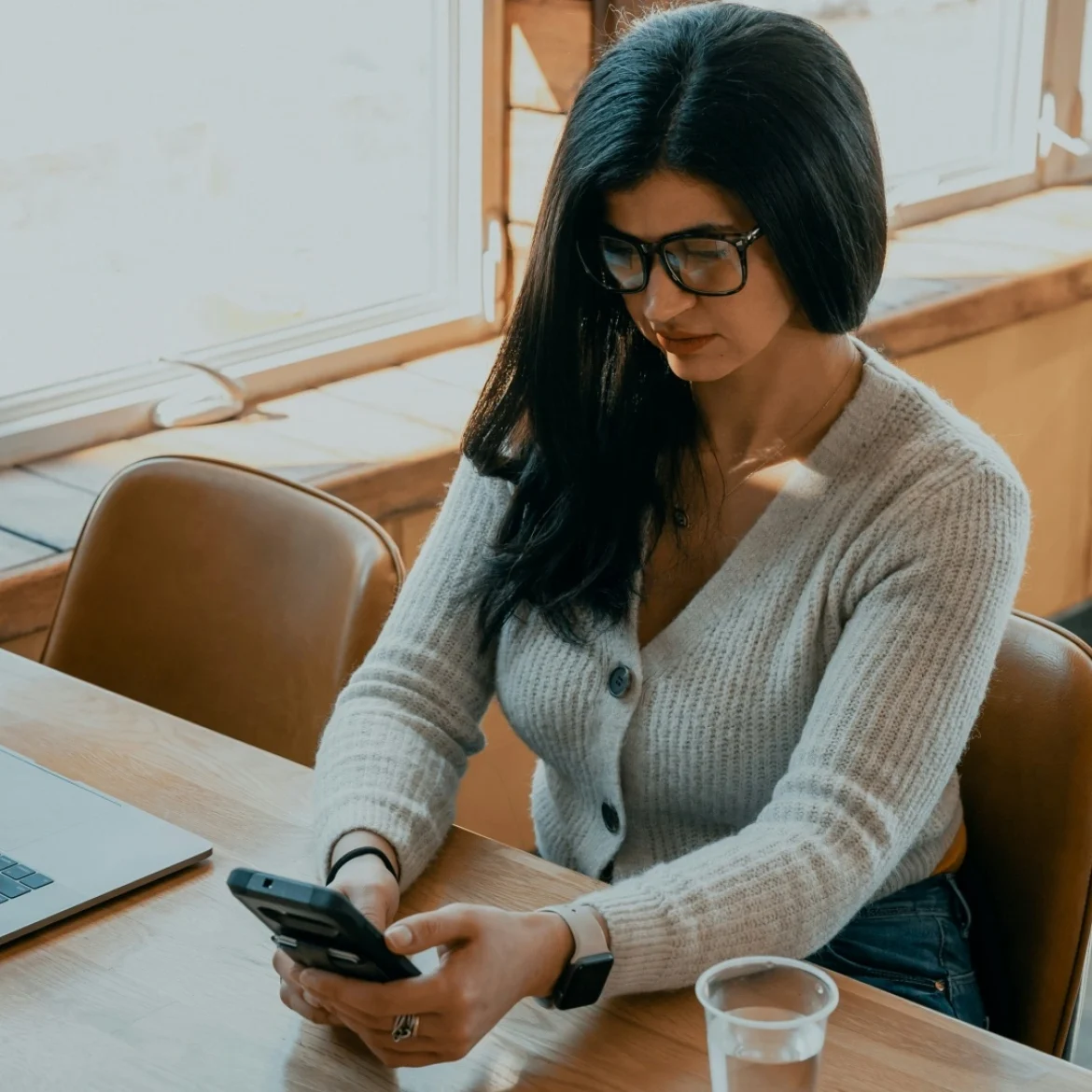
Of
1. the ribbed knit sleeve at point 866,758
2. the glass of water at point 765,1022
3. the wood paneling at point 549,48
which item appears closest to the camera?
the glass of water at point 765,1022

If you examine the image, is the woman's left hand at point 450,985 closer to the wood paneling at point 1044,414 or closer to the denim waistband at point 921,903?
the denim waistband at point 921,903

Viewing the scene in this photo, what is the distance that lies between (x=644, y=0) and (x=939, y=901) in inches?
64.7

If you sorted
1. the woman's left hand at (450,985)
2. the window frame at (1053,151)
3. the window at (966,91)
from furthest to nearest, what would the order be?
the window frame at (1053,151), the window at (966,91), the woman's left hand at (450,985)

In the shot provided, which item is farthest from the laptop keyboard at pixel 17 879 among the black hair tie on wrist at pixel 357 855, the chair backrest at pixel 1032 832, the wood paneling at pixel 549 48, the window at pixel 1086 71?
the window at pixel 1086 71

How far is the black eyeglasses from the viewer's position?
1.24 metres

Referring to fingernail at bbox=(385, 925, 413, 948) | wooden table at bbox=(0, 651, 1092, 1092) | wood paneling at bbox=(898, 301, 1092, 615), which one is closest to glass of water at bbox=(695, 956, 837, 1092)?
wooden table at bbox=(0, 651, 1092, 1092)

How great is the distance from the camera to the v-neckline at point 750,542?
4.41 ft

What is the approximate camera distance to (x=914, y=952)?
4.32ft

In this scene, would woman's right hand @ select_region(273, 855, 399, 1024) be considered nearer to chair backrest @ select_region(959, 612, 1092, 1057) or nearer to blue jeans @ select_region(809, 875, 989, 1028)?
blue jeans @ select_region(809, 875, 989, 1028)

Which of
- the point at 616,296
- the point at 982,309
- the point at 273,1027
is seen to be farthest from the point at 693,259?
the point at 982,309

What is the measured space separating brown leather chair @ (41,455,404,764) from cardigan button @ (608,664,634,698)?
11.3 inches

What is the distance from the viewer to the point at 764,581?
4.37ft

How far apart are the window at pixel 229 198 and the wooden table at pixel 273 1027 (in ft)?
3.87

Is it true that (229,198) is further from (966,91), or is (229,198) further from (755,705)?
(966,91)
